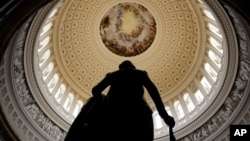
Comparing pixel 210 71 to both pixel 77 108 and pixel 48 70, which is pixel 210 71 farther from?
pixel 48 70

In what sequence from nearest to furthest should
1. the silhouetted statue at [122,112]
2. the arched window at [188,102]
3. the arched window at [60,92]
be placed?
the silhouetted statue at [122,112], the arched window at [188,102], the arched window at [60,92]

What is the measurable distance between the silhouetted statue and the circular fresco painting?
2126cm

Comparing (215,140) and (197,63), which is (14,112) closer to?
(215,140)

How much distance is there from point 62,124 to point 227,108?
8.74 m

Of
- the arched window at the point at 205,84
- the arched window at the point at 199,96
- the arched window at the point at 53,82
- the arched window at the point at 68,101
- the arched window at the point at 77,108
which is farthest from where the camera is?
the arched window at the point at 77,108

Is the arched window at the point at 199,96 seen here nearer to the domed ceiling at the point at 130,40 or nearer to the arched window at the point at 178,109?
the arched window at the point at 178,109

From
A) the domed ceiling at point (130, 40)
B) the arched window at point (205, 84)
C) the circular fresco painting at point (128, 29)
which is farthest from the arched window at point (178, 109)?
the circular fresco painting at point (128, 29)

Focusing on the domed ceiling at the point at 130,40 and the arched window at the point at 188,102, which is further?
the domed ceiling at the point at 130,40

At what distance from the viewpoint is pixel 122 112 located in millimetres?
5293

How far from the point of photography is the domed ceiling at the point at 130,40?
23.6 m

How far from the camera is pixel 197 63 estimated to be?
23.1 m

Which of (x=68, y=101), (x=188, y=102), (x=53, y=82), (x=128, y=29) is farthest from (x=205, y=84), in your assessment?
(x=128, y=29)

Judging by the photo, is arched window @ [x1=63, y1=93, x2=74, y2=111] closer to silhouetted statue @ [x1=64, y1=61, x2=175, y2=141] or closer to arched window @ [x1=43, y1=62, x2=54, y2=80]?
arched window @ [x1=43, y1=62, x2=54, y2=80]

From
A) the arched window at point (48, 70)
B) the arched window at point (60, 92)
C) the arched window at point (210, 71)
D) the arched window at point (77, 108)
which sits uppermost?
the arched window at point (48, 70)
